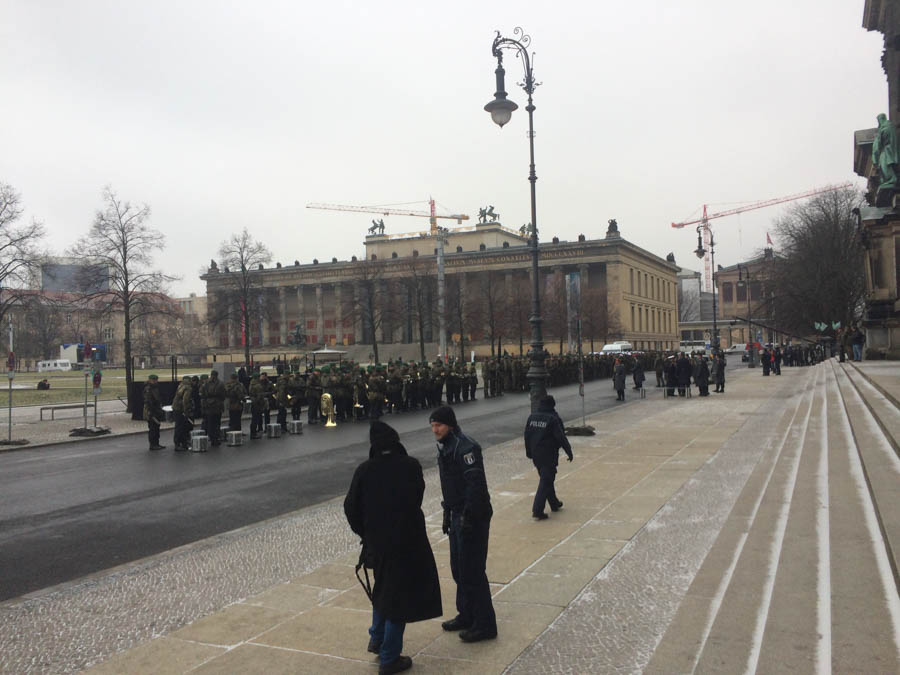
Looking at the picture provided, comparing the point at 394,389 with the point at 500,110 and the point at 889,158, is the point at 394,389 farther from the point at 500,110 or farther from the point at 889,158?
the point at 889,158

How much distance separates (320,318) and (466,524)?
108879mm

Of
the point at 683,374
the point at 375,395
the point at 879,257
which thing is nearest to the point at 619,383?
the point at 683,374

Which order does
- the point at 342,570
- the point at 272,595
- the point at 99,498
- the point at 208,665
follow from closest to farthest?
the point at 208,665
the point at 272,595
the point at 342,570
the point at 99,498

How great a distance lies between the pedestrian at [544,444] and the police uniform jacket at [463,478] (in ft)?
11.2

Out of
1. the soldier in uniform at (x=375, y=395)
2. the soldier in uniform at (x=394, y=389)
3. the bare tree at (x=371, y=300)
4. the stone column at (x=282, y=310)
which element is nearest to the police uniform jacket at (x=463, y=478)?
the soldier in uniform at (x=375, y=395)

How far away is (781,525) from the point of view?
7.84 meters

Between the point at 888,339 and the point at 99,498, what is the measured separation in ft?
110

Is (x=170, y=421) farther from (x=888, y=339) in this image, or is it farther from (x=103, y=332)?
(x=103, y=332)

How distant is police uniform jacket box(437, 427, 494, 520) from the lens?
517cm

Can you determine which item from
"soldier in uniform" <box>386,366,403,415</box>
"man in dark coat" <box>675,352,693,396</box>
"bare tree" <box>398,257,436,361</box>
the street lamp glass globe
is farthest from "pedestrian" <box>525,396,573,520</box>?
"bare tree" <box>398,257,436,361</box>

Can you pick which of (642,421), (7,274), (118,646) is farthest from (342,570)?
(7,274)

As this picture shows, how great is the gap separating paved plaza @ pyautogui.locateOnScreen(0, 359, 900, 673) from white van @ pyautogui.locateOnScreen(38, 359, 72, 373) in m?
92.8

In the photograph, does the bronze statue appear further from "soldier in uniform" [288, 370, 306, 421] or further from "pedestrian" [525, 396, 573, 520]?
"soldier in uniform" [288, 370, 306, 421]

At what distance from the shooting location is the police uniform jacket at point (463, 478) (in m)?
5.17
